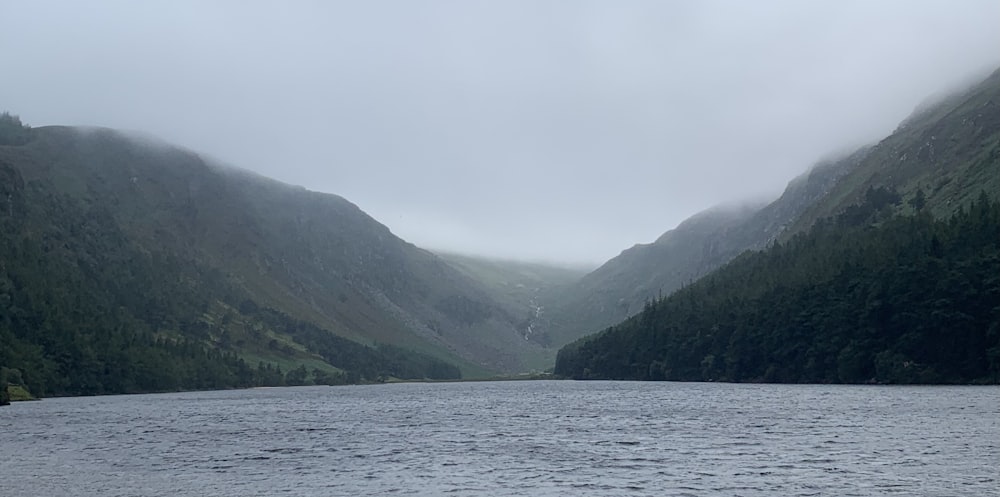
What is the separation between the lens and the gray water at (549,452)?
55688 mm

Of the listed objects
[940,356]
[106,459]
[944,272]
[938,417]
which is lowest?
[106,459]

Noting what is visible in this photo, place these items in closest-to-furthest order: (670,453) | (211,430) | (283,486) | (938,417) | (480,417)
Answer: (283,486), (670,453), (938,417), (211,430), (480,417)

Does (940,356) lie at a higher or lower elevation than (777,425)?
higher

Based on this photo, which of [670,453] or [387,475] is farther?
[670,453]

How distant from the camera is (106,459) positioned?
7556cm

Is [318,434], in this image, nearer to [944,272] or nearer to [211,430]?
[211,430]

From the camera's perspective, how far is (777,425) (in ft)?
297

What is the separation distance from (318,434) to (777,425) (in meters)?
47.4

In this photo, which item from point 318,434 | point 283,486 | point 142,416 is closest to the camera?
point 283,486

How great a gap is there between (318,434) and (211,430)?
16157 millimetres

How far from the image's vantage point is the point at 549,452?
2950 inches

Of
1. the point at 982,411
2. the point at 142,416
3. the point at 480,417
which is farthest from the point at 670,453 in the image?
the point at 142,416

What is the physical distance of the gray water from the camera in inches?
2192

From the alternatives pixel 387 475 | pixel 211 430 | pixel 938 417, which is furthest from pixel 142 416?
pixel 938 417
